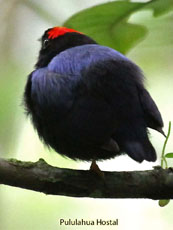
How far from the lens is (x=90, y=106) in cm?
184

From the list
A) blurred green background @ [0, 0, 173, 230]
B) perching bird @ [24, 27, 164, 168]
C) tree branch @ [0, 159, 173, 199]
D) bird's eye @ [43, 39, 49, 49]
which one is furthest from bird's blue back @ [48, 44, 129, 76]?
tree branch @ [0, 159, 173, 199]

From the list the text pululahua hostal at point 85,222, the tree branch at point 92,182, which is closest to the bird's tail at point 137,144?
the tree branch at point 92,182

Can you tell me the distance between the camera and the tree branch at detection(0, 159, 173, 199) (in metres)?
1.74

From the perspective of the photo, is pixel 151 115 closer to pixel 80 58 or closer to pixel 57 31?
pixel 80 58

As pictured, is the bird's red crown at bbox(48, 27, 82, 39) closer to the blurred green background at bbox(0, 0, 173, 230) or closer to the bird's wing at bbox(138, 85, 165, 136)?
the blurred green background at bbox(0, 0, 173, 230)

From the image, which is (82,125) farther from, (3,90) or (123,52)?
(3,90)

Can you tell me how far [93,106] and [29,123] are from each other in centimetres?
Result: 58

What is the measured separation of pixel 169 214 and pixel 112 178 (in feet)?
2.48

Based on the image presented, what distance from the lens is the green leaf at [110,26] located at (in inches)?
74.2

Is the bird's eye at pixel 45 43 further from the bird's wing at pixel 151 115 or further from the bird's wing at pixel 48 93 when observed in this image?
the bird's wing at pixel 151 115

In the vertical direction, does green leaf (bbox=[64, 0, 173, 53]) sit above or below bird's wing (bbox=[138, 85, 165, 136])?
above

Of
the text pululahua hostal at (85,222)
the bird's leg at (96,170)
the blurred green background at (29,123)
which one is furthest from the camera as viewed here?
the blurred green background at (29,123)

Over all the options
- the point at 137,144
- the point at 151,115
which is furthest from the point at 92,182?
the point at 151,115

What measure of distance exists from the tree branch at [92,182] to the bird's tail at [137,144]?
0.44 feet
